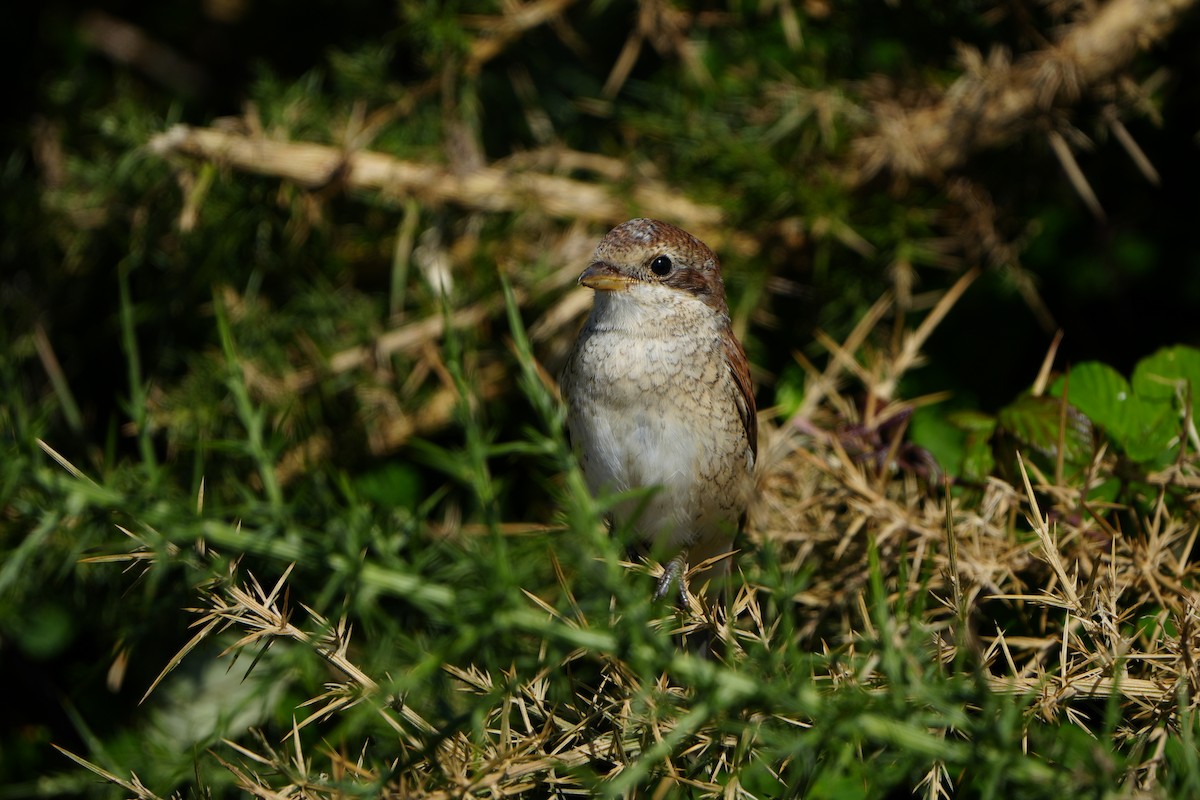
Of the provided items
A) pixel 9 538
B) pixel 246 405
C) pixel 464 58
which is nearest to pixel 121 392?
pixel 9 538

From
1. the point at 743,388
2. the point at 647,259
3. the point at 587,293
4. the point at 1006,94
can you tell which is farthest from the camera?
the point at 587,293

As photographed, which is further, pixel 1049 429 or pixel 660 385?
pixel 660 385

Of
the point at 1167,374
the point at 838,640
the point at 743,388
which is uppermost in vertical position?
the point at 1167,374

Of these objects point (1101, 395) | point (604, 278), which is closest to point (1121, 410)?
point (1101, 395)

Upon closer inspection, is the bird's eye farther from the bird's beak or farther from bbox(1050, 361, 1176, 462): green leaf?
bbox(1050, 361, 1176, 462): green leaf

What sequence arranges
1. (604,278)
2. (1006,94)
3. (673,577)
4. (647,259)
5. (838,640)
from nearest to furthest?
(673,577) → (838,640) → (604,278) → (647,259) → (1006,94)

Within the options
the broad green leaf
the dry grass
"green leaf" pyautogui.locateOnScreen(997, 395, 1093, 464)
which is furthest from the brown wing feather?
the broad green leaf

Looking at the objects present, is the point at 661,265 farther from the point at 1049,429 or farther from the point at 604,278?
the point at 1049,429

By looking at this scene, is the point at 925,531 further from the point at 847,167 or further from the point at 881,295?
the point at 847,167

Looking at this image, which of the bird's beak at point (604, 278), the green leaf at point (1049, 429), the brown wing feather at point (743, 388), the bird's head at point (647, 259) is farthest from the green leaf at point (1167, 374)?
the bird's beak at point (604, 278)
